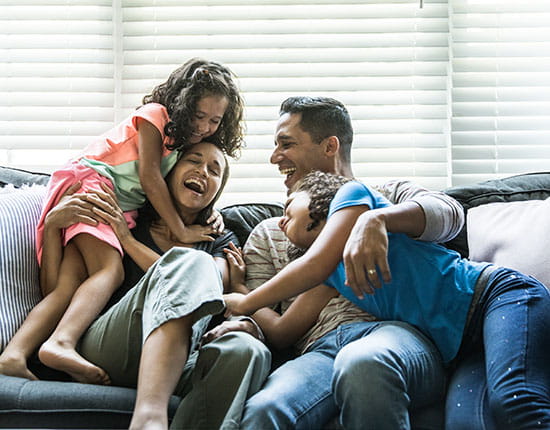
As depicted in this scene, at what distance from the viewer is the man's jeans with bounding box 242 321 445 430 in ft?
4.56

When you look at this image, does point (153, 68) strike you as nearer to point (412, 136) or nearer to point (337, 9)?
point (337, 9)

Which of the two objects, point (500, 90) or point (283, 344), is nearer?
point (283, 344)

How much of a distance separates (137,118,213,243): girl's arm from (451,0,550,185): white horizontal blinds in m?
1.16

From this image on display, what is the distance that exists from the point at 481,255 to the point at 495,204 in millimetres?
219

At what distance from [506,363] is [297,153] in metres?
1.10

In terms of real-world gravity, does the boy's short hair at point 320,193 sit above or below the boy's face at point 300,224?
above

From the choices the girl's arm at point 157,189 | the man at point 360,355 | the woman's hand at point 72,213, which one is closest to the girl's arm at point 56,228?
the woman's hand at point 72,213

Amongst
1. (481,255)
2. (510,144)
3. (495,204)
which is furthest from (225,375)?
(510,144)

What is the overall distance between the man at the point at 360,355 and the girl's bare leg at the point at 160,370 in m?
0.18

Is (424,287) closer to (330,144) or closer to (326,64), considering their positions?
(330,144)

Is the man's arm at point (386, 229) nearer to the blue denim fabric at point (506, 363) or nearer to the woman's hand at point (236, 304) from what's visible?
the blue denim fabric at point (506, 363)

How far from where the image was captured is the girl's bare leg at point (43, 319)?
66.0 inches

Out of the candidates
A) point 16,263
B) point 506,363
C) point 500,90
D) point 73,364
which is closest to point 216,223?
point 16,263

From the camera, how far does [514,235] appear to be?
1.97 m
